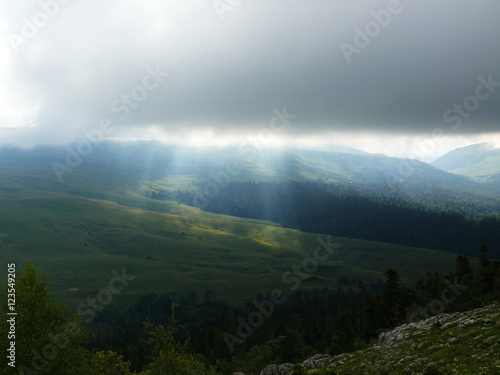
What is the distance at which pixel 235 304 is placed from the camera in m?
180

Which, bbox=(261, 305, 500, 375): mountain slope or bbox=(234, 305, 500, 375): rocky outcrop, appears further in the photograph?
bbox=(234, 305, 500, 375): rocky outcrop

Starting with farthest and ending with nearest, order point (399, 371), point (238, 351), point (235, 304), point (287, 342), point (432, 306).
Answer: point (235, 304), point (238, 351), point (432, 306), point (287, 342), point (399, 371)

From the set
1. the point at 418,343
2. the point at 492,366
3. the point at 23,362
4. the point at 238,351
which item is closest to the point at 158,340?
the point at 23,362

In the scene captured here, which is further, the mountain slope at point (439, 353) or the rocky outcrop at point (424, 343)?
the rocky outcrop at point (424, 343)

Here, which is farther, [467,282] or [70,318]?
[467,282]

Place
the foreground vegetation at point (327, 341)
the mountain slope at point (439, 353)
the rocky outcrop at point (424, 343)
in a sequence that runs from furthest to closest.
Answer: the foreground vegetation at point (327, 341) → the rocky outcrop at point (424, 343) → the mountain slope at point (439, 353)

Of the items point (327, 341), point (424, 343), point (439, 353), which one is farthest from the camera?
point (327, 341)

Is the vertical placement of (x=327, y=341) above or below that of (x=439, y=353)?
below

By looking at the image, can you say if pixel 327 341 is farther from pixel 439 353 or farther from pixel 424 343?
pixel 439 353

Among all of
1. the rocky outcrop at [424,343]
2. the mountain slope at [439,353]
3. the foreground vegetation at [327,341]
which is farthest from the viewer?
the foreground vegetation at [327,341]

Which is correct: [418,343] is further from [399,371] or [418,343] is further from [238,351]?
[238,351]

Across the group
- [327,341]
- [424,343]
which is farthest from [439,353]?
[327,341]

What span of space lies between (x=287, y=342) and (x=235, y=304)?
4791 inches

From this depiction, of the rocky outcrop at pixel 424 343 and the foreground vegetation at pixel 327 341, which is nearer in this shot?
the rocky outcrop at pixel 424 343
